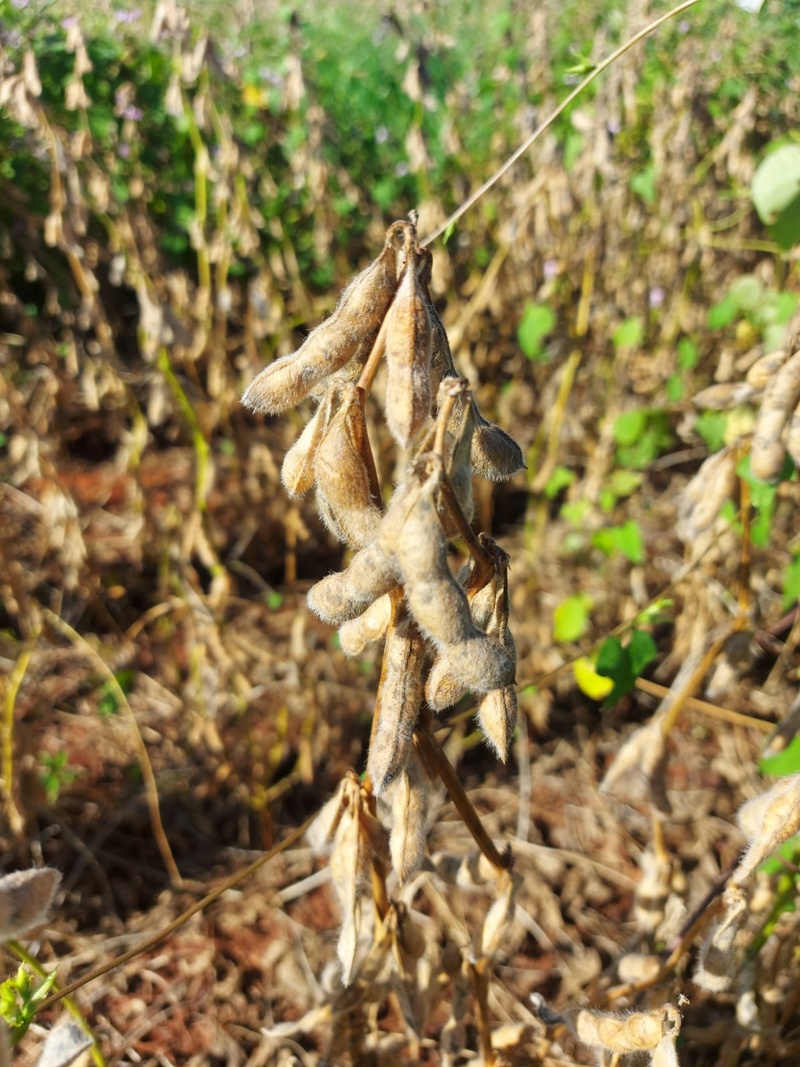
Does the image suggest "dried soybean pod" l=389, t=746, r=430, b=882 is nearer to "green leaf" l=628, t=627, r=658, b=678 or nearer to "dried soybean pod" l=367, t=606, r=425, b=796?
"dried soybean pod" l=367, t=606, r=425, b=796

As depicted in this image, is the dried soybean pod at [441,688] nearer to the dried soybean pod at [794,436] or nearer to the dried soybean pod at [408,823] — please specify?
the dried soybean pod at [408,823]

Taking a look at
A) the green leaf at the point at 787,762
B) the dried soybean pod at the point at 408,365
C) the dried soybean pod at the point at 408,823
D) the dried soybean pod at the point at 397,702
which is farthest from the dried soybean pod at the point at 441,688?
the green leaf at the point at 787,762

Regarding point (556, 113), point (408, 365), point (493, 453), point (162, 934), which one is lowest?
point (162, 934)

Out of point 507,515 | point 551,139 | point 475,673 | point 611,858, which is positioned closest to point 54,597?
point 507,515

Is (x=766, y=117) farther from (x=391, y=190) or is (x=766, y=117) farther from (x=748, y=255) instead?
(x=391, y=190)

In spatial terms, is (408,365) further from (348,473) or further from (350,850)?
(350,850)

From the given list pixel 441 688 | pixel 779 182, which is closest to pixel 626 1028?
pixel 441 688

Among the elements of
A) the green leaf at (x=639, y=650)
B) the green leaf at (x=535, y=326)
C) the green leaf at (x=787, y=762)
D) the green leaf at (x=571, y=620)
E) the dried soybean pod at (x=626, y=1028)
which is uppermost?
the green leaf at (x=535, y=326)
